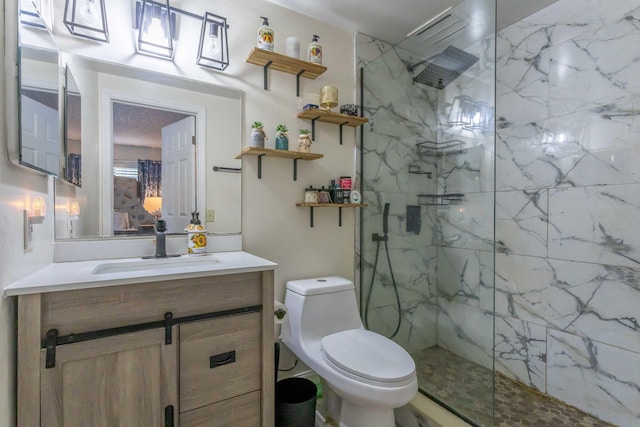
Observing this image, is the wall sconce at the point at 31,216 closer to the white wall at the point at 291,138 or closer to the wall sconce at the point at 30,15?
the white wall at the point at 291,138

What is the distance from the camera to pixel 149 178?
1.58 meters

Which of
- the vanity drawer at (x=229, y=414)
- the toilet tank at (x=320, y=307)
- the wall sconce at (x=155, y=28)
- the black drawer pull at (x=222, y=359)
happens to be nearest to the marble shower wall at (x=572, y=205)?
the toilet tank at (x=320, y=307)

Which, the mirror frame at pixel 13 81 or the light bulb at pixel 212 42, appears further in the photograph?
the light bulb at pixel 212 42

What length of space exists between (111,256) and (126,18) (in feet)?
3.85

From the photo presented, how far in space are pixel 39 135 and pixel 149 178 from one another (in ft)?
1.65

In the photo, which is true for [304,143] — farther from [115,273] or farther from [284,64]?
[115,273]

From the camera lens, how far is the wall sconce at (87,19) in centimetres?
138

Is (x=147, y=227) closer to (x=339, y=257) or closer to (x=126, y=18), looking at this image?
(x=126, y=18)

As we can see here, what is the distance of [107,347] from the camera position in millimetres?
1030

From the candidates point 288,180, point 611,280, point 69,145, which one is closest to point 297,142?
point 288,180

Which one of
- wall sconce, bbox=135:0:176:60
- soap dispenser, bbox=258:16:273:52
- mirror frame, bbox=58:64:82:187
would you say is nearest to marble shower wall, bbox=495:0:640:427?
soap dispenser, bbox=258:16:273:52

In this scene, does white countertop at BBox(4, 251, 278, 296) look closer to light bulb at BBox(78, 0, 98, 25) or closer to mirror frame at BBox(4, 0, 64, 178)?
mirror frame at BBox(4, 0, 64, 178)

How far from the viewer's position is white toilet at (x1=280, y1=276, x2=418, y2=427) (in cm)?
133

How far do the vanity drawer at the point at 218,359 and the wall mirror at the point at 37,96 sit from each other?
0.79 m
